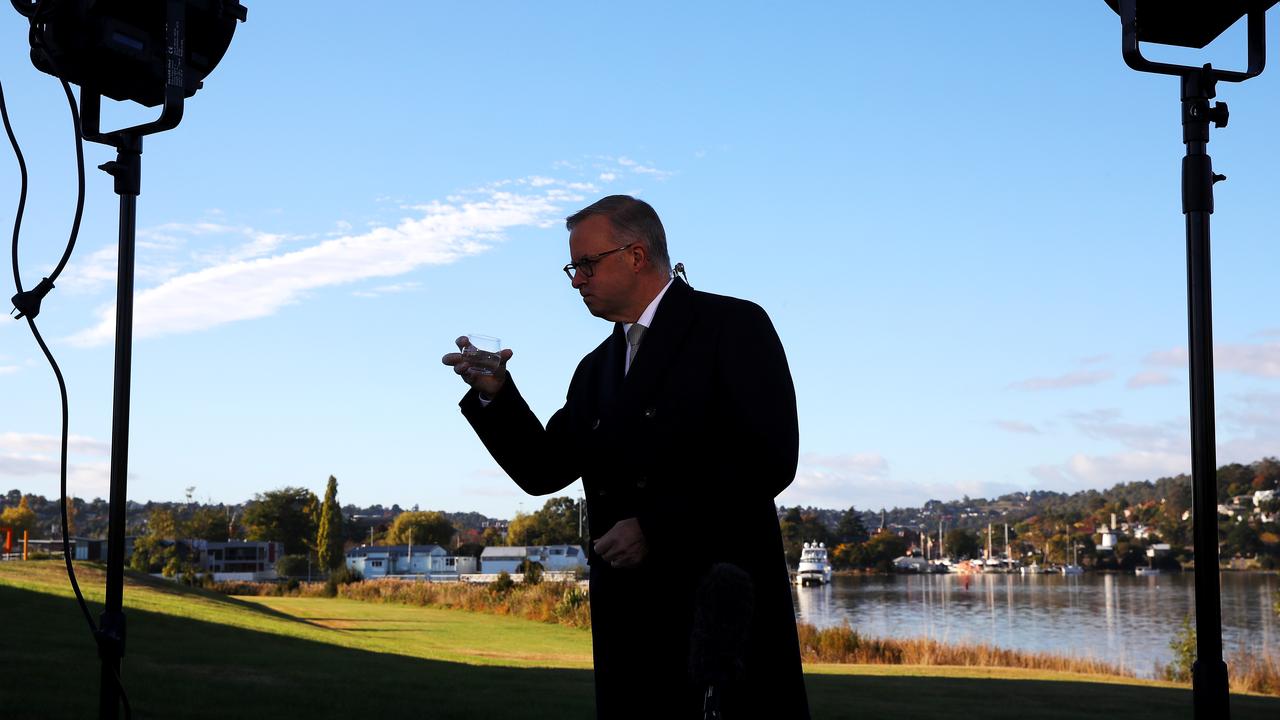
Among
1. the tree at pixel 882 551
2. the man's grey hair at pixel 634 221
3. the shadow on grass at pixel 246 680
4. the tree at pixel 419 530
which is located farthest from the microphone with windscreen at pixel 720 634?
the tree at pixel 882 551

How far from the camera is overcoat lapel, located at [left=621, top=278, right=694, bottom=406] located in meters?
2.87

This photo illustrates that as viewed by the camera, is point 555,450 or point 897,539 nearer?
point 555,450

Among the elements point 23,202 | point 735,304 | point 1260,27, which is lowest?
point 735,304

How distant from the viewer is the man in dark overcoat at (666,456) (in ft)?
8.75

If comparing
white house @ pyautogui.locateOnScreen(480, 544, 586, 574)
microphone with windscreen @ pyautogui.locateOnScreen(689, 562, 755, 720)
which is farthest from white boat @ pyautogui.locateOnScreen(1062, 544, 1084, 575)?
microphone with windscreen @ pyautogui.locateOnScreen(689, 562, 755, 720)

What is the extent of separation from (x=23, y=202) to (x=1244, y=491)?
144 metres

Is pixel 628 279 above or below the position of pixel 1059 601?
above

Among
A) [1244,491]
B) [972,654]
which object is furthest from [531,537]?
[972,654]

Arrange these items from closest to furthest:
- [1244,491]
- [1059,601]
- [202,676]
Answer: [202,676] < [1059,601] < [1244,491]

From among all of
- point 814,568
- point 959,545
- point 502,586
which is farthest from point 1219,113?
point 959,545

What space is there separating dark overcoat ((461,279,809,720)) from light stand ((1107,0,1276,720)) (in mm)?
→ 905

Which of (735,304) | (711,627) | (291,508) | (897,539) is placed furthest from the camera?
(897,539)

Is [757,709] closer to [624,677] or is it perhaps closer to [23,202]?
[624,677]

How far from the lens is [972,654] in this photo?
73.1ft
